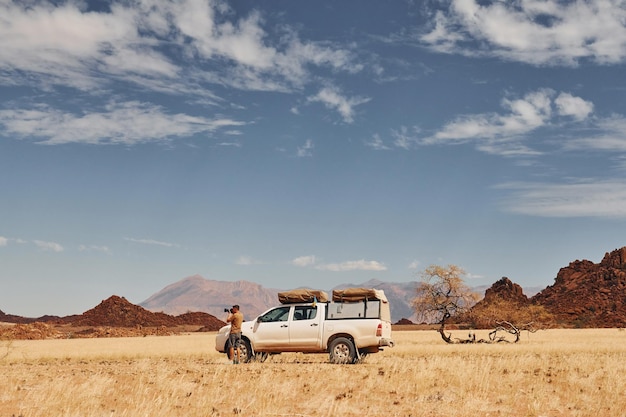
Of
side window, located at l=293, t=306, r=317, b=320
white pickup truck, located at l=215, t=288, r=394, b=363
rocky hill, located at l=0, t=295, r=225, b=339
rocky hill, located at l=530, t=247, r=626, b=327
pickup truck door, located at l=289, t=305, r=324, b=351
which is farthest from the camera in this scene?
rocky hill, located at l=0, t=295, r=225, b=339

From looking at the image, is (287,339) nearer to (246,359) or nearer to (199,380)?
(246,359)

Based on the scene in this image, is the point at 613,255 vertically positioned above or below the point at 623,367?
above

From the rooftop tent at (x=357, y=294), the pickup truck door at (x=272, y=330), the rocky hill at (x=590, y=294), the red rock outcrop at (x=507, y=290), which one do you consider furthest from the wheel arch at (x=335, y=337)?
the red rock outcrop at (x=507, y=290)

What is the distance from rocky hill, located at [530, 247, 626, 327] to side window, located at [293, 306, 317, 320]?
99159 millimetres

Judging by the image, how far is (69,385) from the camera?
16.1m

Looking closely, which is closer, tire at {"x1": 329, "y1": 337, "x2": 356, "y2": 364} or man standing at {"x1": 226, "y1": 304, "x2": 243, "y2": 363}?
tire at {"x1": 329, "y1": 337, "x2": 356, "y2": 364}

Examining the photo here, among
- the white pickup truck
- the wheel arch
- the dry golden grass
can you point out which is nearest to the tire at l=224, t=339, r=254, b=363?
the white pickup truck

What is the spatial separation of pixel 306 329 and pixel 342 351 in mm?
1515

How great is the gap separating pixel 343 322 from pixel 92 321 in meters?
122

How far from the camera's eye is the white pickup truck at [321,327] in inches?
896

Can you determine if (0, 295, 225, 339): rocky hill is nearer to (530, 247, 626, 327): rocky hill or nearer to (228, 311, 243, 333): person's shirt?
→ (530, 247, 626, 327): rocky hill

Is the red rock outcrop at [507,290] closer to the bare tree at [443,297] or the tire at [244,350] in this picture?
the bare tree at [443,297]

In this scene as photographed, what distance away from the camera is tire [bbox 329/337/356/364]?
22625mm

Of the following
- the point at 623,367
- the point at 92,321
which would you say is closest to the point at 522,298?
the point at 92,321
